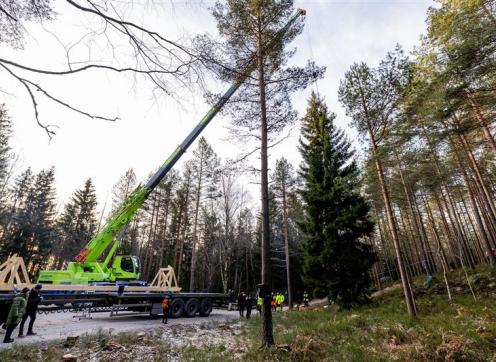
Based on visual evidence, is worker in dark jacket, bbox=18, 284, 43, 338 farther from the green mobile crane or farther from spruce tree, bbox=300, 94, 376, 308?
spruce tree, bbox=300, 94, 376, 308

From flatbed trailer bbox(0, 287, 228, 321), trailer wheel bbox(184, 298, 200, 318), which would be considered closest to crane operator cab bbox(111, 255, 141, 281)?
flatbed trailer bbox(0, 287, 228, 321)

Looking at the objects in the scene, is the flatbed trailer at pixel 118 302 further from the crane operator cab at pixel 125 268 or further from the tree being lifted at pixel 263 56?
the tree being lifted at pixel 263 56

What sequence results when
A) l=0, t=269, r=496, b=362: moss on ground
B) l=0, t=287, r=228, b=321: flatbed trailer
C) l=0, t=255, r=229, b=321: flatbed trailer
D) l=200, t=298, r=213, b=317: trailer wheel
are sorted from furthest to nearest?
l=200, t=298, r=213, b=317: trailer wheel < l=0, t=287, r=228, b=321: flatbed trailer < l=0, t=255, r=229, b=321: flatbed trailer < l=0, t=269, r=496, b=362: moss on ground

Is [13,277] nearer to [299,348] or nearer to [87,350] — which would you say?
[87,350]

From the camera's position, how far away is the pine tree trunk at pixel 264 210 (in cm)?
608

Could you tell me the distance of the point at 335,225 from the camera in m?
13.2

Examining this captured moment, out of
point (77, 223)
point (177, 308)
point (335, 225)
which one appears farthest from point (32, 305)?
point (77, 223)

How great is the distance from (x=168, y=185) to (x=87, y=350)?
22.2 m

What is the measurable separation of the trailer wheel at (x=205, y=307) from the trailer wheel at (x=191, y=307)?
0.28 metres

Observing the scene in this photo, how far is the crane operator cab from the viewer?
452 inches

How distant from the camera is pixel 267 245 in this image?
21.9 feet

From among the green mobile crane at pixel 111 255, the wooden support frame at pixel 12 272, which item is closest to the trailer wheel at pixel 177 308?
the green mobile crane at pixel 111 255

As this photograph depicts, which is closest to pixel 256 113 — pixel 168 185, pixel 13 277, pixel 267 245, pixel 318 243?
pixel 267 245

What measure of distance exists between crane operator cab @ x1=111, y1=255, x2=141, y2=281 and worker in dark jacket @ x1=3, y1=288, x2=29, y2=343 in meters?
4.27
